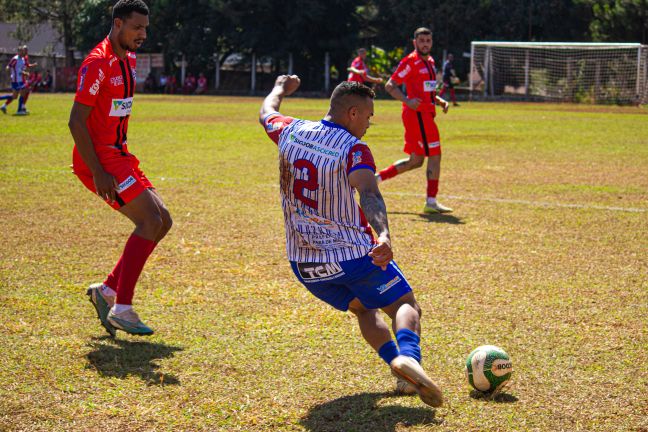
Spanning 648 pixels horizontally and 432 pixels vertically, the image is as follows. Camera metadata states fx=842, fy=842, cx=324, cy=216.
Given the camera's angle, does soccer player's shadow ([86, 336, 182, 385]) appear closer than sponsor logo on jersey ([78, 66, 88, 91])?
Result: Yes

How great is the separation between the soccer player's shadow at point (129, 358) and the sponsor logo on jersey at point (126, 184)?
3.41ft

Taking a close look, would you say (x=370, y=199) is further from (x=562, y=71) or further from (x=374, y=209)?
(x=562, y=71)

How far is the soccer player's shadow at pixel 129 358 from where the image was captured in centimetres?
510

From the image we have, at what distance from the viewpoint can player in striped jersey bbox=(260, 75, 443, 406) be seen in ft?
14.6

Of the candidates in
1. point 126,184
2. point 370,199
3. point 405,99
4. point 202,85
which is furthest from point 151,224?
point 202,85

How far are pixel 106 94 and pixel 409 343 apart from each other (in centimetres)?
292

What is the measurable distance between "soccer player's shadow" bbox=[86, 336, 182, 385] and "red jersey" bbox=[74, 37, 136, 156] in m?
1.35

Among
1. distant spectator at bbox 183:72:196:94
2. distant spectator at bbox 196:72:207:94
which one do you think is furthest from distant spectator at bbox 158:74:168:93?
distant spectator at bbox 196:72:207:94

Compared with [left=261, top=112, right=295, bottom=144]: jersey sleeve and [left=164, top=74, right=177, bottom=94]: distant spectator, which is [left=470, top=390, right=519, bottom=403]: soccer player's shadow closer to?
[left=261, top=112, right=295, bottom=144]: jersey sleeve

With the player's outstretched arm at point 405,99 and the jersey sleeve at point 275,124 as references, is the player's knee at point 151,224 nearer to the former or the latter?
the jersey sleeve at point 275,124

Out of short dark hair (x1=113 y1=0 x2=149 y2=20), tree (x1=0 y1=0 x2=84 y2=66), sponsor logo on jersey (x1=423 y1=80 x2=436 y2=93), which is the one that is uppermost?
tree (x1=0 y1=0 x2=84 y2=66)

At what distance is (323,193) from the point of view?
459 cm

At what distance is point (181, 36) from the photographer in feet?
190

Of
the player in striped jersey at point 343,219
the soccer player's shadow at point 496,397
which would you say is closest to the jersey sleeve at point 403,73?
the player in striped jersey at point 343,219
